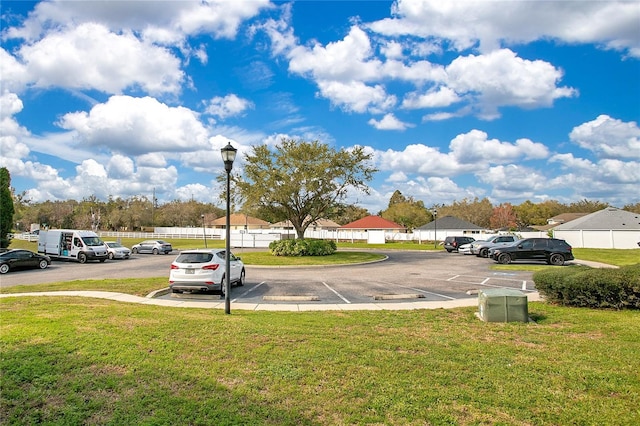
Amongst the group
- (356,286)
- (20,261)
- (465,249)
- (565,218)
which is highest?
(565,218)

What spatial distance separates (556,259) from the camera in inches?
963

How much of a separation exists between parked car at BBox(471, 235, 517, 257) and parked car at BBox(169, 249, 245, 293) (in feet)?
79.7

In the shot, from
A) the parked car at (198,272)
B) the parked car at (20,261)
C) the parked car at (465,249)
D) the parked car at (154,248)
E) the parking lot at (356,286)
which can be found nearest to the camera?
the parking lot at (356,286)

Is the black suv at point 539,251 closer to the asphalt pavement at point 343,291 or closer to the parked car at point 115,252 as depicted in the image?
the asphalt pavement at point 343,291

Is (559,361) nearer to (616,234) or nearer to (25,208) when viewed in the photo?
(616,234)

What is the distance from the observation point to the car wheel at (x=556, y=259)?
24.4 m

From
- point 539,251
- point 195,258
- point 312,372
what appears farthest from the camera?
point 539,251

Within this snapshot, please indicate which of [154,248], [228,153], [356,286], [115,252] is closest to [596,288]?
[356,286]

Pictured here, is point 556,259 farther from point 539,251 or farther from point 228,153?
point 228,153

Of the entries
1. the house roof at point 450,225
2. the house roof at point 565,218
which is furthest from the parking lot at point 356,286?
the house roof at point 565,218

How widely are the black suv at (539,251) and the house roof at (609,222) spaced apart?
24.1 metres

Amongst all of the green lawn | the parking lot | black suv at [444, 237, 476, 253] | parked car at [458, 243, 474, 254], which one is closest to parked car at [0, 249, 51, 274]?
the parking lot

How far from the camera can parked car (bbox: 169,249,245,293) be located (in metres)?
13.2

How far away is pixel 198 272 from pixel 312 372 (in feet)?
28.0
